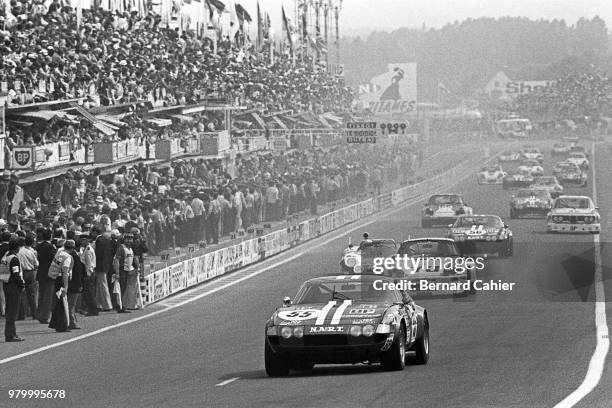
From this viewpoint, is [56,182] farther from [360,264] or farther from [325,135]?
[325,135]

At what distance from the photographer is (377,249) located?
34.5 metres

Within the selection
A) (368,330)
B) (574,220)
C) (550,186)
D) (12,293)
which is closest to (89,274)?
(12,293)

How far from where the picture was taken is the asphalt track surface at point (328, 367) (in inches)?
632

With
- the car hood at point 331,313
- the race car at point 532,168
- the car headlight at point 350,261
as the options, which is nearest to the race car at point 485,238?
the car headlight at point 350,261

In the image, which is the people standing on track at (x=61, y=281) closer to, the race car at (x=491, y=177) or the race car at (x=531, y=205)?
the race car at (x=531, y=205)

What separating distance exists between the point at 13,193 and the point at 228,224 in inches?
530

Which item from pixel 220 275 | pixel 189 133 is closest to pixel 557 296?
pixel 220 275

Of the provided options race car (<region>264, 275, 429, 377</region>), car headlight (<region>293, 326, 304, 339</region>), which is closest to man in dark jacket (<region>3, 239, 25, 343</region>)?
race car (<region>264, 275, 429, 377</region>)

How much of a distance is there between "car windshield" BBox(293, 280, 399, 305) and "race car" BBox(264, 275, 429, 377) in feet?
0.04

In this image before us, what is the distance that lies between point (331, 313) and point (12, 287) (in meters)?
7.20

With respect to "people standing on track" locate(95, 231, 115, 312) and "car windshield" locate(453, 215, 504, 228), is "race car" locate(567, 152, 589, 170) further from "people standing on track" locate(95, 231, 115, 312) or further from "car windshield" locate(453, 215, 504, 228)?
"people standing on track" locate(95, 231, 115, 312)

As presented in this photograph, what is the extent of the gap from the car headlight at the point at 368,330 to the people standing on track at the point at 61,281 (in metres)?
8.32

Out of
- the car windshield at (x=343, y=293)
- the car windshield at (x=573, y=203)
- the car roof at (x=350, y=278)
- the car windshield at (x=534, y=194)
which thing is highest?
the car roof at (x=350, y=278)

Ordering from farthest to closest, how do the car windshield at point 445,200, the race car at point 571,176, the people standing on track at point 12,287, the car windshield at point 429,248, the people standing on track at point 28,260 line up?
1. the race car at point 571,176
2. the car windshield at point 445,200
3. the car windshield at point 429,248
4. the people standing on track at point 28,260
5. the people standing on track at point 12,287
